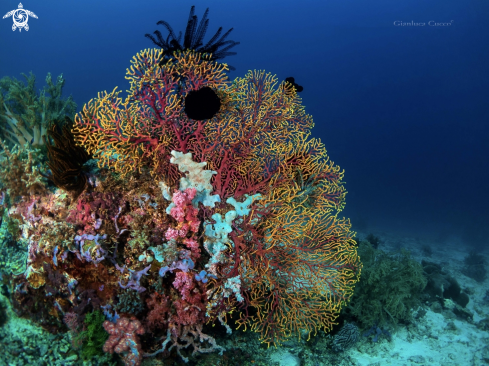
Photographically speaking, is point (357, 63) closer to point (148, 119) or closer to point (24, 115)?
point (24, 115)

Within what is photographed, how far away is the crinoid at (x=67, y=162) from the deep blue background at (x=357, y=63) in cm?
9442

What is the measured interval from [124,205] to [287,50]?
18626 cm

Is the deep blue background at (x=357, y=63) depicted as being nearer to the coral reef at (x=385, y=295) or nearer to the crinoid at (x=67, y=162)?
the coral reef at (x=385, y=295)

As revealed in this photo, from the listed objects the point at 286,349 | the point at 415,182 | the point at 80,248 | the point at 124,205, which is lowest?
the point at 286,349

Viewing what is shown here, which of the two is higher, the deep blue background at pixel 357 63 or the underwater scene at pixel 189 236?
the deep blue background at pixel 357 63

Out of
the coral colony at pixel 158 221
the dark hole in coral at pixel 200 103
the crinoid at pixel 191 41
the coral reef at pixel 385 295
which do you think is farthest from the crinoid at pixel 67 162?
the coral reef at pixel 385 295

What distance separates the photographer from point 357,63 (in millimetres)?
155500

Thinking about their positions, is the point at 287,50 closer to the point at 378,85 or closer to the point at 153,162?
the point at 378,85

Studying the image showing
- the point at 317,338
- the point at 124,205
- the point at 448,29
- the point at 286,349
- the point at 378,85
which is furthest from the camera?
the point at 378,85

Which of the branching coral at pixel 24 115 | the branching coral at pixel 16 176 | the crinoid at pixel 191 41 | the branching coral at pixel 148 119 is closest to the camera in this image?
the branching coral at pixel 148 119

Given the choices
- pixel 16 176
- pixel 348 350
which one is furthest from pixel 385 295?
pixel 16 176

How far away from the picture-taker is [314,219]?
4750 millimetres

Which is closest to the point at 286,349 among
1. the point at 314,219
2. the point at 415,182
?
the point at 314,219

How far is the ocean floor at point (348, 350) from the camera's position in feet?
12.9
